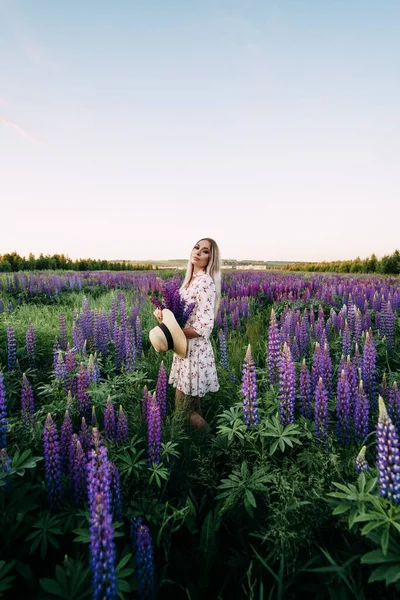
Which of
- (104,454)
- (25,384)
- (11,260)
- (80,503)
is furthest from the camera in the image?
(11,260)

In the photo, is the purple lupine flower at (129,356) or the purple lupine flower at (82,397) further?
the purple lupine flower at (129,356)

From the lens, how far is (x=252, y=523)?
2.38m

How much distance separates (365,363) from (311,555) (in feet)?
6.33

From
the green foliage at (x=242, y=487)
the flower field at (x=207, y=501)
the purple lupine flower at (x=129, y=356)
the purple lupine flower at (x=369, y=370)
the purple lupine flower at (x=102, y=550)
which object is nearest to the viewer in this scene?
the purple lupine flower at (x=102, y=550)

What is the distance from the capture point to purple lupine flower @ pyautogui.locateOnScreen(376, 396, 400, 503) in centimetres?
179

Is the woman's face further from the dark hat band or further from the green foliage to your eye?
the green foliage

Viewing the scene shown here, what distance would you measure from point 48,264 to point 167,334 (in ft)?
82.5

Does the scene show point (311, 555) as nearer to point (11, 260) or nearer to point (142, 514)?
point (142, 514)

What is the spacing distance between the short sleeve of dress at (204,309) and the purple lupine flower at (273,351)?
0.75m

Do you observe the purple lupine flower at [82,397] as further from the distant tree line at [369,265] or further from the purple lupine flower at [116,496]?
the distant tree line at [369,265]

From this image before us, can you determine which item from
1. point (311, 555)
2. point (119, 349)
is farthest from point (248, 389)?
point (119, 349)

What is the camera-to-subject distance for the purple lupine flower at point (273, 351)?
10.9 ft

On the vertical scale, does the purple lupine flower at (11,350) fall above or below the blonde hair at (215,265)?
below

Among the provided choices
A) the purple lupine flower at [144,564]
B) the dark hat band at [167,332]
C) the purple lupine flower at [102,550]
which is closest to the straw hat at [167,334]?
the dark hat band at [167,332]
